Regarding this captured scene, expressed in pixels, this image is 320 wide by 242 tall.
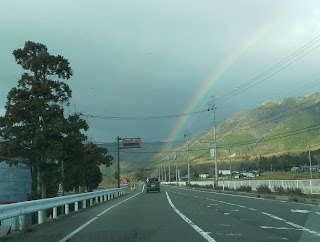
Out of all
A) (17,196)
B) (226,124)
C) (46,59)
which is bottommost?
(17,196)

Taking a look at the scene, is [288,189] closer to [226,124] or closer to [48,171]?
[48,171]

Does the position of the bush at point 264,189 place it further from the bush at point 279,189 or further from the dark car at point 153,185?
the dark car at point 153,185

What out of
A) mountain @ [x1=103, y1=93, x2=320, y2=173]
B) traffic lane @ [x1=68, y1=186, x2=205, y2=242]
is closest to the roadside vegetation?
traffic lane @ [x1=68, y1=186, x2=205, y2=242]

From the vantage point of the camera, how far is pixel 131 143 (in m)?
71.2

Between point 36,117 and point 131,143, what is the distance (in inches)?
1696

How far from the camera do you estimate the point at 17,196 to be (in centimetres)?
5100

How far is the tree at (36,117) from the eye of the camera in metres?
28.1

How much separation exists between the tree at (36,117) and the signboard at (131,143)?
131 feet

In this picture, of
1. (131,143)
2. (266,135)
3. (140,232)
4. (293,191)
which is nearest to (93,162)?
(131,143)

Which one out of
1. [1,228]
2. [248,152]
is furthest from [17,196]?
[248,152]

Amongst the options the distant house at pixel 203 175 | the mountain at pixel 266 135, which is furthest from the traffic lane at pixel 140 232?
the distant house at pixel 203 175

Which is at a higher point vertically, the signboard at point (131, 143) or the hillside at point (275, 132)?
the hillside at point (275, 132)

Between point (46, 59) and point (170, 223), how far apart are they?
63.9 feet

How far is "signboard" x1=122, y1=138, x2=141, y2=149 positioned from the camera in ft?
232
